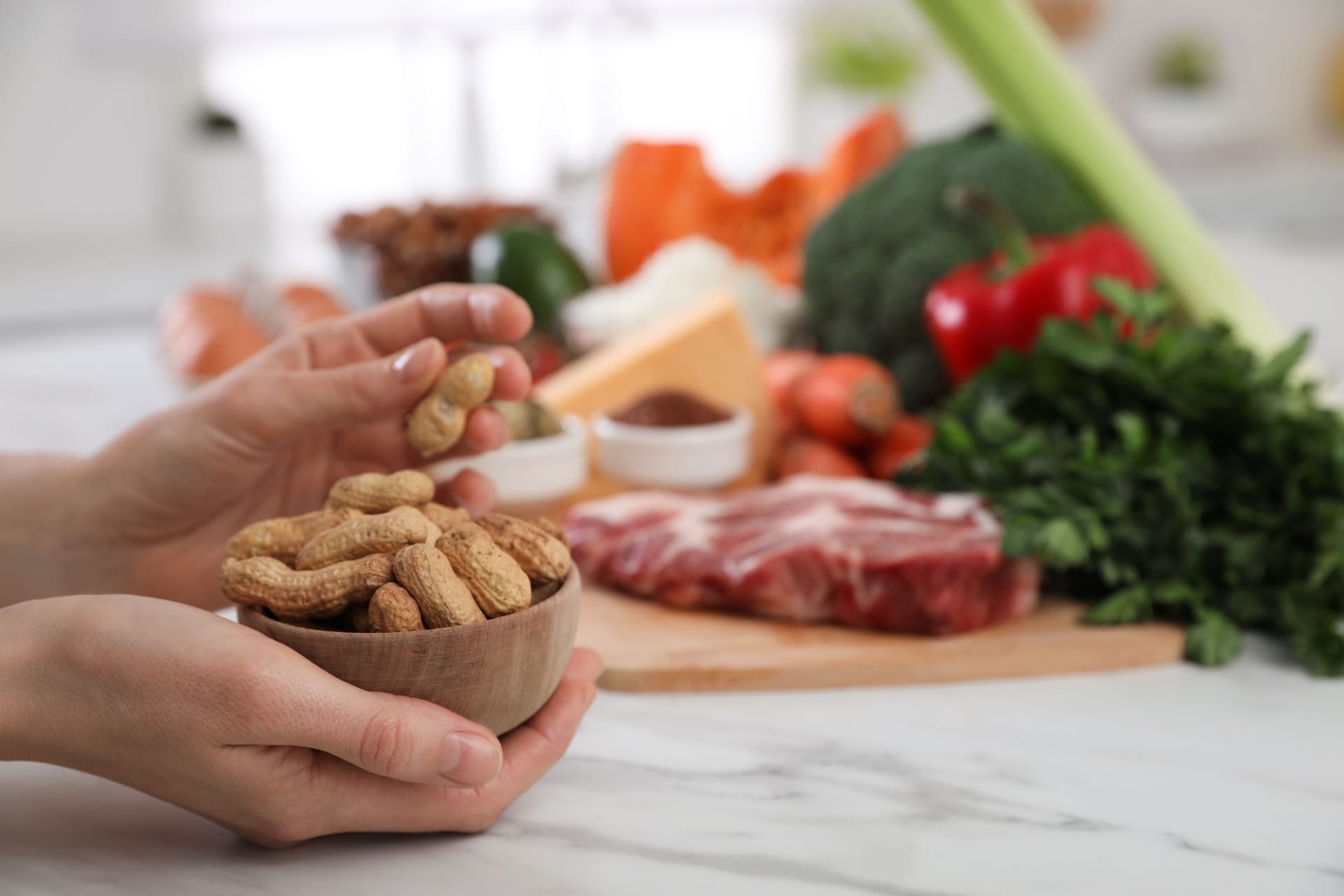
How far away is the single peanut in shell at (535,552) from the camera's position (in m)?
0.67

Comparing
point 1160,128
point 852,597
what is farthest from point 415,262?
point 1160,128

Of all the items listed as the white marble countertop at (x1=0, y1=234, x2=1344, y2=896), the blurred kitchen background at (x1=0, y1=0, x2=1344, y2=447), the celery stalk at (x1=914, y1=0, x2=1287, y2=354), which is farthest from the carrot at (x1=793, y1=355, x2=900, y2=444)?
the blurred kitchen background at (x1=0, y1=0, x2=1344, y2=447)

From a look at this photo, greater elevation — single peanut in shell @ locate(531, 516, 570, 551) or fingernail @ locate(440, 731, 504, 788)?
single peanut in shell @ locate(531, 516, 570, 551)

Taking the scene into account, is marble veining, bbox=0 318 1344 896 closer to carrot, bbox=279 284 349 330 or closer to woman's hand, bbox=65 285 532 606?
woman's hand, bbox=65 285 532 606

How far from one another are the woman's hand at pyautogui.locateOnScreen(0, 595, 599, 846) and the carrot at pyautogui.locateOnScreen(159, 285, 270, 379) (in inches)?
35.3

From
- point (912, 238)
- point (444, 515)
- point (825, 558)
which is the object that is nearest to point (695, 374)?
point (912, 238)

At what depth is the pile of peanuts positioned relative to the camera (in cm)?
62

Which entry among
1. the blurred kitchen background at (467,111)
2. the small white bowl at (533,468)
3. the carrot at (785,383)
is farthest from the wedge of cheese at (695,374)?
the blurred kitchen background at (467,111)

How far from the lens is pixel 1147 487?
981mm

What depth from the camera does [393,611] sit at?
61 cm

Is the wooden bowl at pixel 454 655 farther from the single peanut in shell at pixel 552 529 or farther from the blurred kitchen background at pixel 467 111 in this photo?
the blurred kitchen background at pixel 467 111

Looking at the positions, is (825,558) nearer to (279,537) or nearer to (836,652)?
(836,652)

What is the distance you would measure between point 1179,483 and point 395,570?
61 centimetres

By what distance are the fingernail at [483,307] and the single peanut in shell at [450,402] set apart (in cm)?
2
